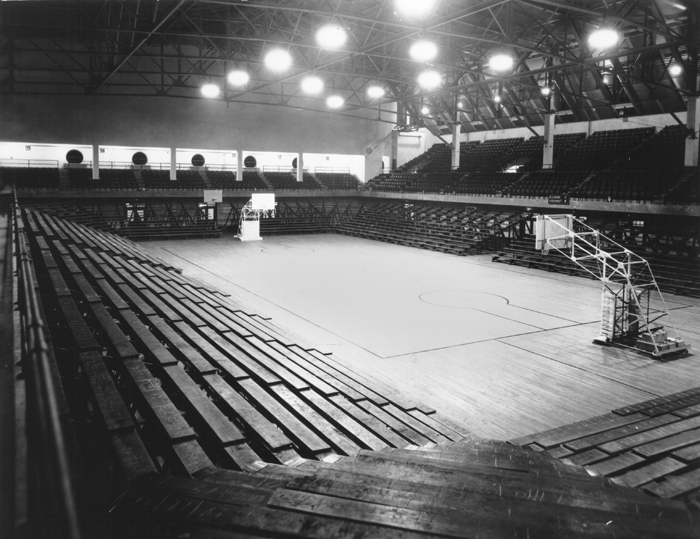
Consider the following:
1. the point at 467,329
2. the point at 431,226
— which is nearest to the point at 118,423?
the point at 467,329

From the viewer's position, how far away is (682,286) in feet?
46.6

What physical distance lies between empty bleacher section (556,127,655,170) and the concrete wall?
11.4 meters

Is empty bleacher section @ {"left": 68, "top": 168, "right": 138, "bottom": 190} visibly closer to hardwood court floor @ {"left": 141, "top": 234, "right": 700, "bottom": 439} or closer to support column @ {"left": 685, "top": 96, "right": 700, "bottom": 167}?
hardwood court floor @ {"left": 141, "top": 234, "right": 700, "bottom": 439}

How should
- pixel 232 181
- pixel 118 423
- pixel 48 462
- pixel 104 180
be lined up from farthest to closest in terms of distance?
1. pixel 232 181
2. pixel 104 180
3. pixel 118 423
4. pixel 48 462

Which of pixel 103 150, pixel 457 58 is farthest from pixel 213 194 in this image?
pixel 457 58

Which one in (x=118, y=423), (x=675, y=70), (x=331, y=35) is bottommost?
(x=118, y=423)

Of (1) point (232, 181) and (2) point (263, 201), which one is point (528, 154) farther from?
(1) point (232, 181)

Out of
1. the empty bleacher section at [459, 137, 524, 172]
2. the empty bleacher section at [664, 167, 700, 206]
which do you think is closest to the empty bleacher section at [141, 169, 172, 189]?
the empty bleacher section at [459, 137, 524, 172]

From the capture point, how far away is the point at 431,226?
80.0 feet

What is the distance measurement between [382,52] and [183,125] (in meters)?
11.1

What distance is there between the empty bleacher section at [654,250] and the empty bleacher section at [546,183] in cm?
158

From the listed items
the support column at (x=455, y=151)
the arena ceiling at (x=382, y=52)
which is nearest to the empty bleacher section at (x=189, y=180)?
the arena ceiling at (x=382, y=52)

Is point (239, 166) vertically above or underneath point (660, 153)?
above

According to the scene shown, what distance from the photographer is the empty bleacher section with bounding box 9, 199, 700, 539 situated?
254cm
